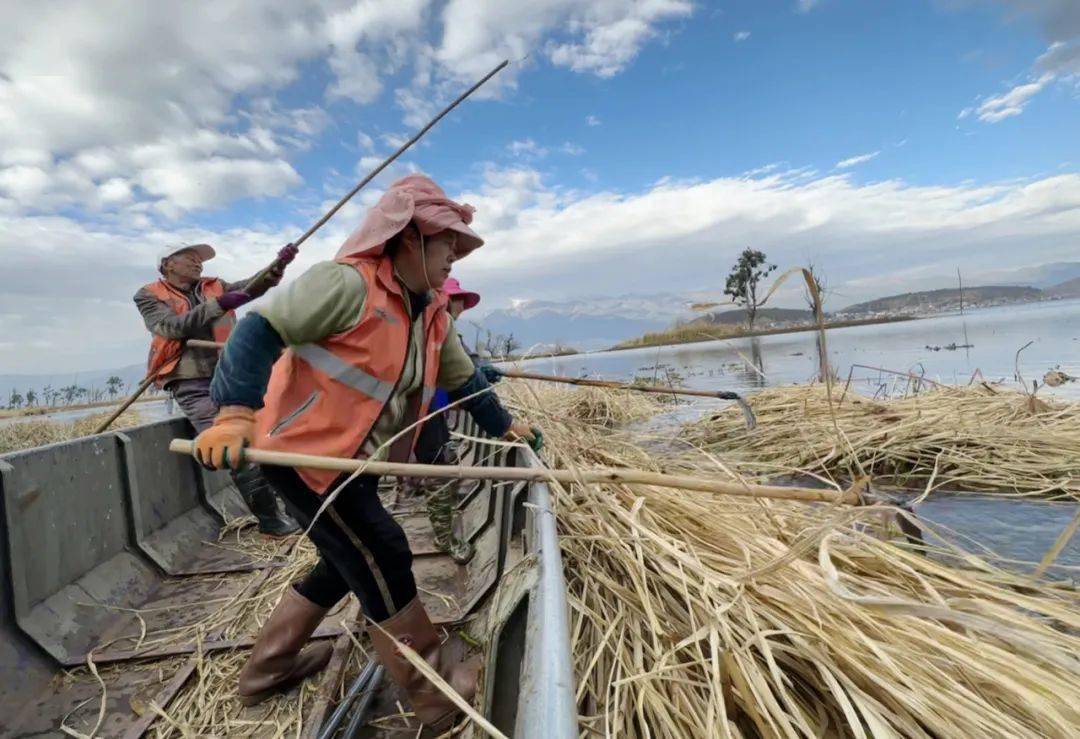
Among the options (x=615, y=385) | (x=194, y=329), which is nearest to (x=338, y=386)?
Result: (x=194, y=329)

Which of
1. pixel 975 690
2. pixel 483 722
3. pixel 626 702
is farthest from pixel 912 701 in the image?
pixel 483 722

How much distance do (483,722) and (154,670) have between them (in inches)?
70.3

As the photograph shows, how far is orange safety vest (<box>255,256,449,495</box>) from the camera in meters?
1.46

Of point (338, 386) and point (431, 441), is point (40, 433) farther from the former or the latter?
point (338, 386)

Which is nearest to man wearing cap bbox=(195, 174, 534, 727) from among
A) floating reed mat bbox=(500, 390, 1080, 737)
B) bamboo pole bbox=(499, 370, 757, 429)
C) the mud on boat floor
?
the mud on boat floor

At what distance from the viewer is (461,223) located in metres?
1.60

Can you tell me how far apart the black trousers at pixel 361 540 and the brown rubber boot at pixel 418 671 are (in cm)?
5

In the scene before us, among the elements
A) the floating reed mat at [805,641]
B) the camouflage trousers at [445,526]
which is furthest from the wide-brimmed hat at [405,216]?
the camouflage trousers at [445,526]

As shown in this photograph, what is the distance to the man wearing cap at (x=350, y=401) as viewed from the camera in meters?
1.42

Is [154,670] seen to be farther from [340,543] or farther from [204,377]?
[204,377]

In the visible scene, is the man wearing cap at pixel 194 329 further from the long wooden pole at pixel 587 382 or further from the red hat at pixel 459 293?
the red hat at pixel 459 293

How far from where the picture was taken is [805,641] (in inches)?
44.9

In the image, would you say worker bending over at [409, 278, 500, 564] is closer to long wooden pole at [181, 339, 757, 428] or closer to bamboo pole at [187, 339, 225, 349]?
long wooden pole at [181, 339, 757, 428]

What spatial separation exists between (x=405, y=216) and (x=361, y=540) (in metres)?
0.94
